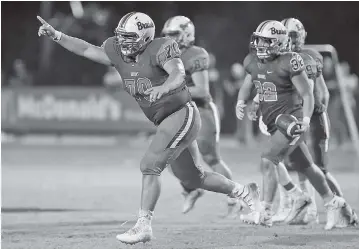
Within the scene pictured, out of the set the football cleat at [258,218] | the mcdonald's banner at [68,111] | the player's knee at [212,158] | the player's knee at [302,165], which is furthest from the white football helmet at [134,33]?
the mcdonald's banner at [68,111]

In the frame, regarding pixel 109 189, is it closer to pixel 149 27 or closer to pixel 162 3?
pixel 149 27

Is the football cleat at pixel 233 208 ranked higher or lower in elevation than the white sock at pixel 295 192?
lower

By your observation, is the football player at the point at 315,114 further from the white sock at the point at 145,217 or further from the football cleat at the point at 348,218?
the white sock at the point at 145,217

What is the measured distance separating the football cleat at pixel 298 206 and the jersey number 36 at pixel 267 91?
3.57 ft

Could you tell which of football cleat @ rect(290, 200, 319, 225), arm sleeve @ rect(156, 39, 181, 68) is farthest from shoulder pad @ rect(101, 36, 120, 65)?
football cleat @ rect(290, 200, 319, 225)

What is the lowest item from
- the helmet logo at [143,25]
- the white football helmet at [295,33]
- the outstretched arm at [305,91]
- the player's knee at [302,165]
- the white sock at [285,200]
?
the white sock at [285,200]

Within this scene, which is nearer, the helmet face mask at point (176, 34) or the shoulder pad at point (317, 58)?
the shoulder pad at point (317, 58)

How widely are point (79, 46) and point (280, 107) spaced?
6.74ft

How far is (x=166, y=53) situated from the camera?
6.73 metres

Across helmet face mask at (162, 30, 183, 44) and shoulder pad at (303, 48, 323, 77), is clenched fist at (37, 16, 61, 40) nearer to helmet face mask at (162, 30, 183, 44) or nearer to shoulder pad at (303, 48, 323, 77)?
helmet face mask at (162, 30, 183, 44)

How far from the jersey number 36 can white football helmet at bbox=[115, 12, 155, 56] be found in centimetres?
155

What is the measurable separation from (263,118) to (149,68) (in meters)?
1.80

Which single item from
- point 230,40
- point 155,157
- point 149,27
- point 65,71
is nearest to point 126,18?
point 149,27

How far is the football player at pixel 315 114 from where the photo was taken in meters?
8.38
